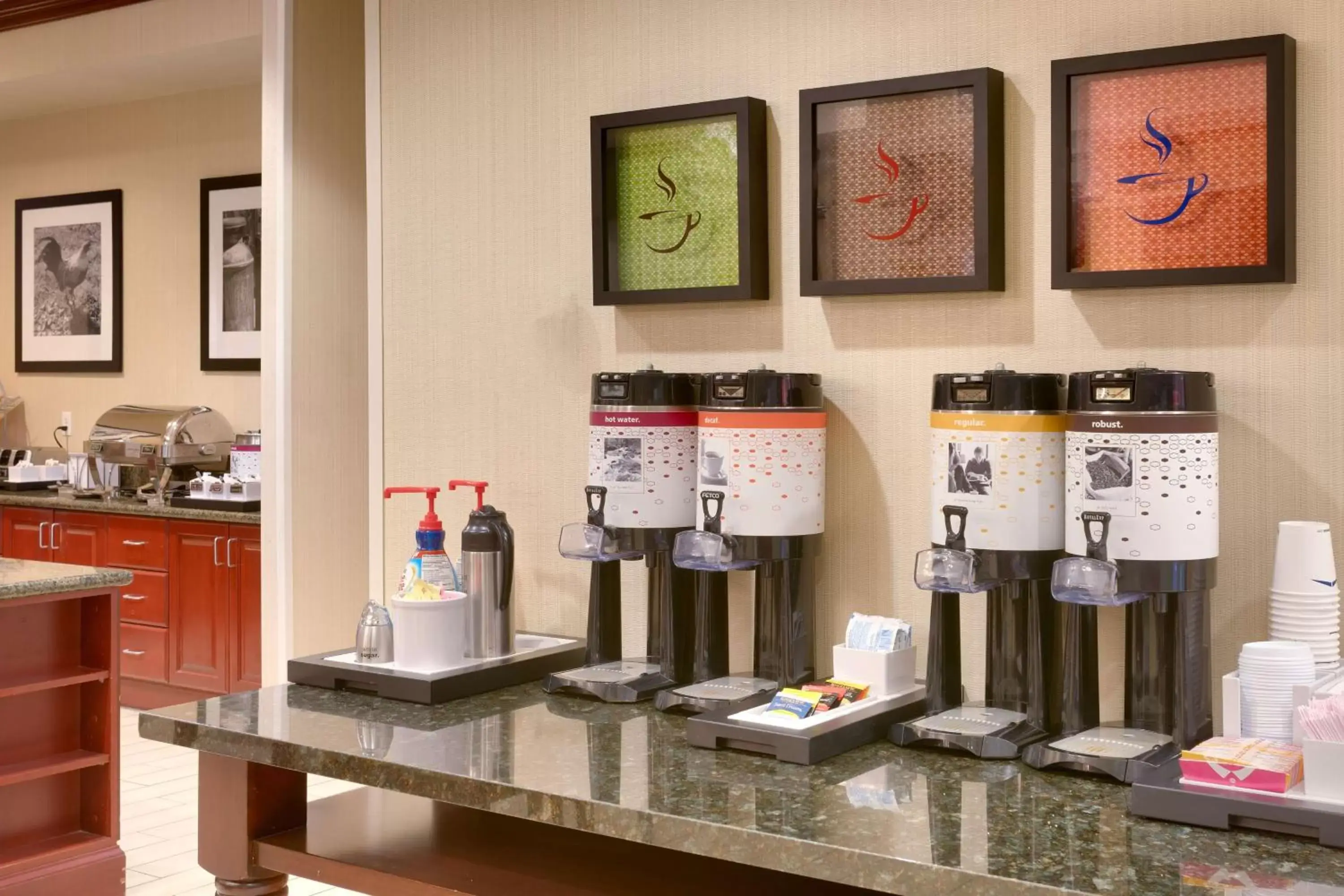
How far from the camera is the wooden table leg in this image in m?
2.13

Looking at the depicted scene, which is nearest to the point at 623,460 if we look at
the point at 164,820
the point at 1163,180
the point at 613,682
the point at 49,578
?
the point at 613,682

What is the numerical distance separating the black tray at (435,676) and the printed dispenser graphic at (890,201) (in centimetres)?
92

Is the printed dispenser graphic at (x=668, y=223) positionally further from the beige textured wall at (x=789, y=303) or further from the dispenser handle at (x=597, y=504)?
the dispenser handle at (x=597, y=504)

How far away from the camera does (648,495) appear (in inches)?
91.7

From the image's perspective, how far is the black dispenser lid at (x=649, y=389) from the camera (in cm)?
235

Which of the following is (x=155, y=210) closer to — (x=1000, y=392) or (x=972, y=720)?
(x=1000, y=392)

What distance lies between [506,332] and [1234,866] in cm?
172

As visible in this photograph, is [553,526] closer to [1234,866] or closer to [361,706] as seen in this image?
[361,706]

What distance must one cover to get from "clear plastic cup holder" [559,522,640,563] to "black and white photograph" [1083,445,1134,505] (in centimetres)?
81

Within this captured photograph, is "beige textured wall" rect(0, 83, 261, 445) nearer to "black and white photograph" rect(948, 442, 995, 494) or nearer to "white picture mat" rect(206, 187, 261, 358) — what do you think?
"white picture mat" rect(206, 187, 261, 358)

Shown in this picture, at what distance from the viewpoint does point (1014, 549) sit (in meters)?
1.93

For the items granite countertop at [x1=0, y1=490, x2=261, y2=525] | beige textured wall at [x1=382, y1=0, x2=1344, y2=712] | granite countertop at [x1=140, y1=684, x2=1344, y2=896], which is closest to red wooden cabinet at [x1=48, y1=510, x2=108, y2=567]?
granite countertop at [x1=0, y1=490, x2=261, y2=525]

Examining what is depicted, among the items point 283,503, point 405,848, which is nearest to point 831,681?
point 405,848

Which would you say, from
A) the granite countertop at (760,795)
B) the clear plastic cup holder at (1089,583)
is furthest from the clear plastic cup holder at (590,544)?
the clear plastic cup holder at (1089,583)
